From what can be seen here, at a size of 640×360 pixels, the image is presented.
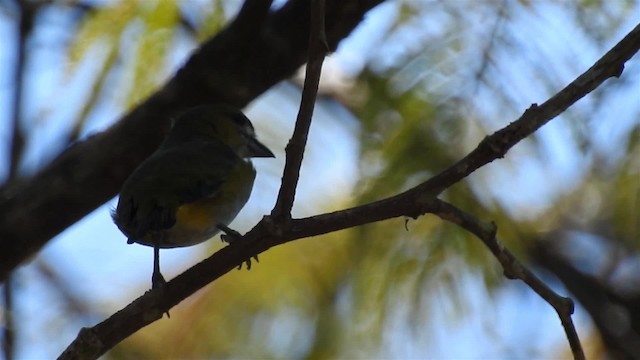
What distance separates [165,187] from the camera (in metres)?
2.74

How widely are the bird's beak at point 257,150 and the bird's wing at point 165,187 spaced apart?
488mm

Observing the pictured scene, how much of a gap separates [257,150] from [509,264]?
1.42 m

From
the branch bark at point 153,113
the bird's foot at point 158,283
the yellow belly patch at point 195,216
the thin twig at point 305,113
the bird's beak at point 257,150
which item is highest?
the bird's beak at point 257,150

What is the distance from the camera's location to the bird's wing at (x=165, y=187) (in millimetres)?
2645

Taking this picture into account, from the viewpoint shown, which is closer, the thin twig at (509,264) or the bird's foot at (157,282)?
the thin twig at (509,264)

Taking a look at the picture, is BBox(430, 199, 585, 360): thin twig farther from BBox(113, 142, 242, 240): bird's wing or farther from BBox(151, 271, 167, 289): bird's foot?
BBox(113, 142, 242, 240): bird's wing

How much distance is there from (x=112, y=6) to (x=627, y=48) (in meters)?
1.85

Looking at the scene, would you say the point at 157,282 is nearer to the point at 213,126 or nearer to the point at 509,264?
the point at 509,264

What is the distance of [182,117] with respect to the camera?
3322 millimetres

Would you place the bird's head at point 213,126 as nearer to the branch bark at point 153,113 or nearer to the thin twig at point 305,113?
the branch bark at point 153,113

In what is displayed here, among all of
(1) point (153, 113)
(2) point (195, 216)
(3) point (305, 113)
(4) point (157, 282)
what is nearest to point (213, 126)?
(1) point (153, 113)

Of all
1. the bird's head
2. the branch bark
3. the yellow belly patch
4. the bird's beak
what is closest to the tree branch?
the yellow belly patch

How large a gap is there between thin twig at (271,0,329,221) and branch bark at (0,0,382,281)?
86cm

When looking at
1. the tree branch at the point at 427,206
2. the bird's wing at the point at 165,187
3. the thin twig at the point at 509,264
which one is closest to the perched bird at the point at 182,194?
the bird's wing at the point at 165,187
